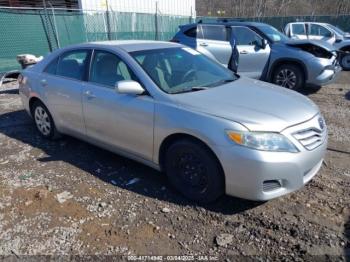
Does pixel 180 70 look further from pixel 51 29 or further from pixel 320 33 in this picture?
pixel 320 33

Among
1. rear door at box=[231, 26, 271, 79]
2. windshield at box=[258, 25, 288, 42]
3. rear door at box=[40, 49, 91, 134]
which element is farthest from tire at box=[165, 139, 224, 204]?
windshield at box=[258, 25, 288, 42]

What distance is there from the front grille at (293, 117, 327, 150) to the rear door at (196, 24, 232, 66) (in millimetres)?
5490

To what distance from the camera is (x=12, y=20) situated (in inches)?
456

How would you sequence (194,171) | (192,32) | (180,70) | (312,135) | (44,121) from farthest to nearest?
(192,32)
(44,121)
(180,70)
(194,171)
(312,135)

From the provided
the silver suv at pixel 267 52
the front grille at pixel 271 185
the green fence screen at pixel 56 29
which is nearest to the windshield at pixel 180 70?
the front grille at pixel 271 185

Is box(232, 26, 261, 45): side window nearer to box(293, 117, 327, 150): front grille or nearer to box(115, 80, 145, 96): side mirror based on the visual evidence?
box(293, 117, 327, 150): front grille

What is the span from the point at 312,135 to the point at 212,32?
625 centimetres

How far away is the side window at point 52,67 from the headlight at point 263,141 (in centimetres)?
310

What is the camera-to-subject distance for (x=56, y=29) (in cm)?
1264

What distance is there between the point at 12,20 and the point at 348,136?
10.9 m

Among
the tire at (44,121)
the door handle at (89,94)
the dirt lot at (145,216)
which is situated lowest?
the dirt lot at (145,216)

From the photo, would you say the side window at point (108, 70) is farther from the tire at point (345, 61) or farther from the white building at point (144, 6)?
the white building at point (144, 6)

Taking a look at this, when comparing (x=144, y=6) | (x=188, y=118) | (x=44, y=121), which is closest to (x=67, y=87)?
(x=44, y=121)

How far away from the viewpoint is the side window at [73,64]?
4.46m
